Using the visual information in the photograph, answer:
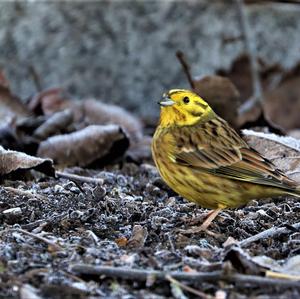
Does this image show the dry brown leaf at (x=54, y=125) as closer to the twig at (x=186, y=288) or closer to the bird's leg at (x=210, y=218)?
the bird's leg at (x=210, y=218)

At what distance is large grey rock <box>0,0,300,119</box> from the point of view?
8.05m

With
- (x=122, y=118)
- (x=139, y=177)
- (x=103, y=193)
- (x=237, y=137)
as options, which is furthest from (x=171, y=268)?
(x=122, y=118)

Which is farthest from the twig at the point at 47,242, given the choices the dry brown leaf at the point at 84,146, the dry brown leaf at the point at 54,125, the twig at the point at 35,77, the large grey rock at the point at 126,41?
the large grey rock at the point at 126,41

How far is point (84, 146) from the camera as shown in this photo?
19.9ft

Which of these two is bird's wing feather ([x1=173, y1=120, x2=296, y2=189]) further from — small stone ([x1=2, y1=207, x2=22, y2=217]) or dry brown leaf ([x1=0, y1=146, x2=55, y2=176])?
small stone ([x1=2, y1=207, x2=22, y2=217])

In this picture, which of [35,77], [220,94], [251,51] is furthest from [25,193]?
[251,51]

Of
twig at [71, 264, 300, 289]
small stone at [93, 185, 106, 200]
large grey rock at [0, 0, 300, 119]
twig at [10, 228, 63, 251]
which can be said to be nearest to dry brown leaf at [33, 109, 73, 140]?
large grey rock at [0, 0, 300, 119]

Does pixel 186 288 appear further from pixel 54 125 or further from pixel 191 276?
pixel 54 125

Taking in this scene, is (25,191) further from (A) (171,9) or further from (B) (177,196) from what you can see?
(A) (171,9)

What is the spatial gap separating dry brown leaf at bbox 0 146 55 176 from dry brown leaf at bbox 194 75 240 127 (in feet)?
6.40

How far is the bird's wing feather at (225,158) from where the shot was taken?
4.63m

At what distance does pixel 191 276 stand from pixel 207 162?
4.84ft

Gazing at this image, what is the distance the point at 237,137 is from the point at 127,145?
4.41ft

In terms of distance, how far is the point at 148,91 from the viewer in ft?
27.5
